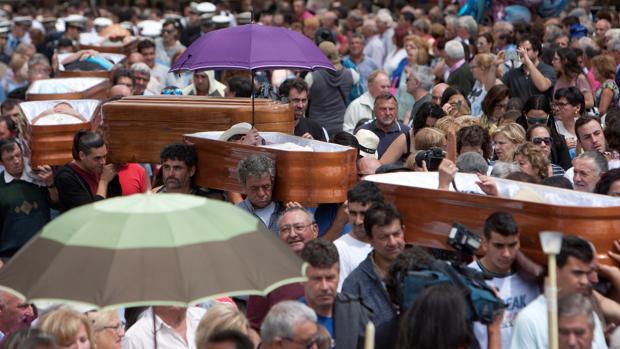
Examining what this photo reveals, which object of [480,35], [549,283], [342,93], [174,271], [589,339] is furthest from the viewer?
[480,35]

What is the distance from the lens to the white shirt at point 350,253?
7648 millimetres

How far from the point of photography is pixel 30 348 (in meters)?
5.75

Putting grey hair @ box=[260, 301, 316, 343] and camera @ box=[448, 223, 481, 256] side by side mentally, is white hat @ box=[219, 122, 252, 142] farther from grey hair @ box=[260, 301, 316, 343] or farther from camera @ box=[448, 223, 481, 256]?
grey hair @ box=[260, 301, 316, 343]

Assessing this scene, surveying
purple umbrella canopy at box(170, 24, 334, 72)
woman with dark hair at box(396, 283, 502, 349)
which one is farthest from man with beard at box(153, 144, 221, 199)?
woman with dark hair at box(396, 283, 502, 349)

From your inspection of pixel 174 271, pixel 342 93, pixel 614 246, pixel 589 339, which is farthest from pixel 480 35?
pixel 174 271

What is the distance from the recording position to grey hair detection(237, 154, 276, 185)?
834 centimetres

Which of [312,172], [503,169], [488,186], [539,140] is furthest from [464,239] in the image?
[539,140]

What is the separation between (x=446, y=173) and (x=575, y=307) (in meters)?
1.58

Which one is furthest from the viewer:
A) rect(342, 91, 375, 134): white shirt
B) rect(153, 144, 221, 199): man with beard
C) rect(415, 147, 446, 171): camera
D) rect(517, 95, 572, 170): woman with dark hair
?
rect(342, 91, 375, 134): white shirt

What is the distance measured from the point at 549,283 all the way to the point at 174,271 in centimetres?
161

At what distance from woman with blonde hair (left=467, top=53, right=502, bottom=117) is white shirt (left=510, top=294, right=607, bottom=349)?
647 cm

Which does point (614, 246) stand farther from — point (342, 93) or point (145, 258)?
point (342, 93)

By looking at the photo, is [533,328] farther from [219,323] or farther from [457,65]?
[457,65]

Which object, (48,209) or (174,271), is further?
(48,209)
